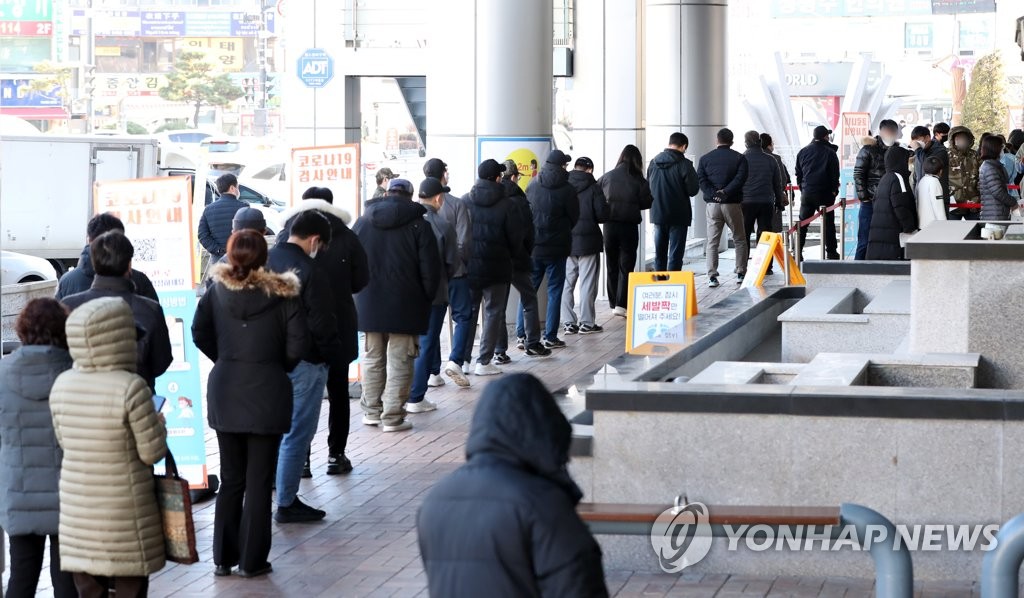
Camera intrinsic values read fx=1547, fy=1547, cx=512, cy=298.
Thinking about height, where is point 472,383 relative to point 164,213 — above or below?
below

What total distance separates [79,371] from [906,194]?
1073cm

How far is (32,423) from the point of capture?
231 inches

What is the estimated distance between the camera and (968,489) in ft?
22.1

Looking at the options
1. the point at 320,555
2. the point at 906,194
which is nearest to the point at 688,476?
the point at 320,555

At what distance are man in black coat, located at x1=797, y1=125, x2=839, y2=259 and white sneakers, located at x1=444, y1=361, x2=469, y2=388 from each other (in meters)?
7.93

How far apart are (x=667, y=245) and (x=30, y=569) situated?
12669mm

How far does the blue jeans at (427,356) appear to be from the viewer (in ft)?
38.0

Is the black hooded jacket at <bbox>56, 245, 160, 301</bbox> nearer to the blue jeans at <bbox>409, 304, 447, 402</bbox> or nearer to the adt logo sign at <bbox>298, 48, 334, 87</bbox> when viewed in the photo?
the blue jeans at <bbox>409, 304, 447, 402</bbox>

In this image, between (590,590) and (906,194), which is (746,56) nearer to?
(906,194)

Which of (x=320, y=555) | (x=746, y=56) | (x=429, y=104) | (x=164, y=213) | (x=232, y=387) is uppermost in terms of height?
(x=746, y=56)

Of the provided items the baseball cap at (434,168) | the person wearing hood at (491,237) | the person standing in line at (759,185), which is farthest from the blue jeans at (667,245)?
the baseball cap at (434,168)

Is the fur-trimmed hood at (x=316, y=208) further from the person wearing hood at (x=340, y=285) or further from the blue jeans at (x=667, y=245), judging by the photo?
the blue jeans at (x=667, y=245)

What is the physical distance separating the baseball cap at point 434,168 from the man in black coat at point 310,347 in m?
3.83

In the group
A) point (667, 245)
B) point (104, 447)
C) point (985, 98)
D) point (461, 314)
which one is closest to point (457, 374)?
point (461, 314)
